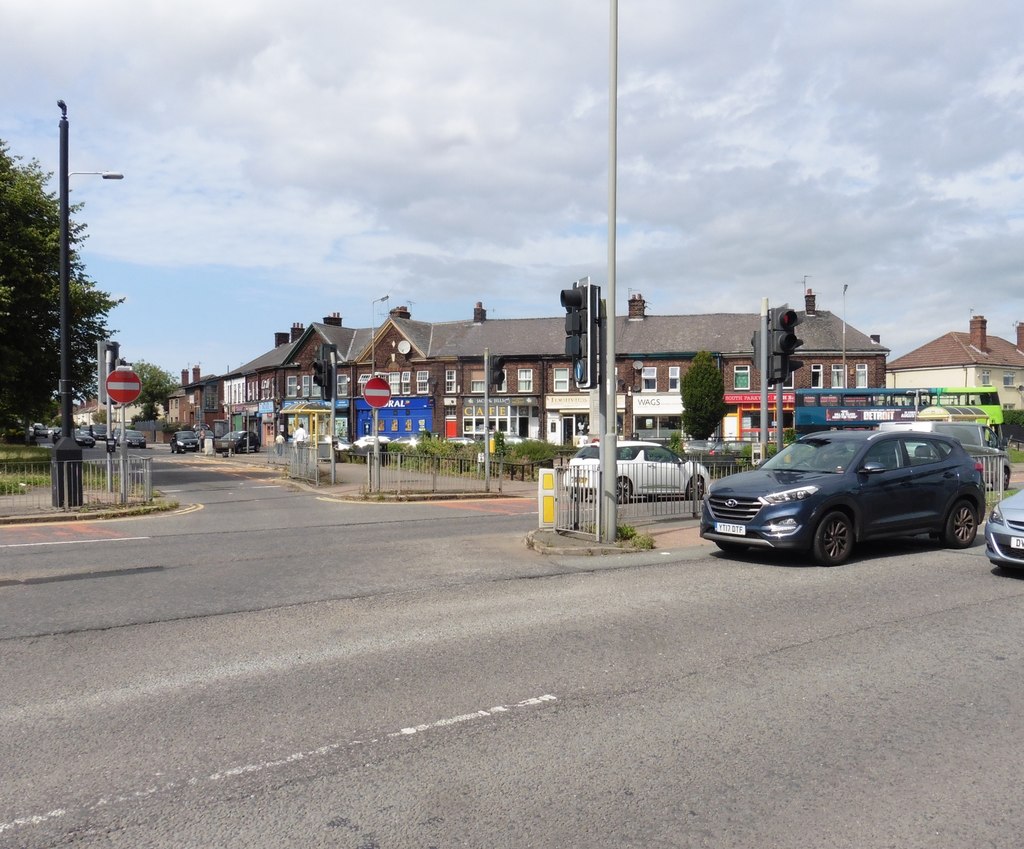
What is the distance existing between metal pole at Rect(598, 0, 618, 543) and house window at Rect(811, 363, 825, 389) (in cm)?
4789

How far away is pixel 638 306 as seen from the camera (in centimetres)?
6125

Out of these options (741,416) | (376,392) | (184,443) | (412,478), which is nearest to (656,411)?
(741,416)

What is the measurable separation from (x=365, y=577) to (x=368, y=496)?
10.9m

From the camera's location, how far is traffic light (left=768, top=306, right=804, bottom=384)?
1352cm

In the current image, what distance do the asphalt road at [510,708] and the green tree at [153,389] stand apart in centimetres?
10603

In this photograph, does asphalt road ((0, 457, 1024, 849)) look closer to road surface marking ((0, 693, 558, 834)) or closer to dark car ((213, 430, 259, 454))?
road surface marking ((0, 693, 558, 834))

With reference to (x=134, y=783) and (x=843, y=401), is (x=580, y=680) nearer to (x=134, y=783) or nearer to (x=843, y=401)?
(x=134, y=783)

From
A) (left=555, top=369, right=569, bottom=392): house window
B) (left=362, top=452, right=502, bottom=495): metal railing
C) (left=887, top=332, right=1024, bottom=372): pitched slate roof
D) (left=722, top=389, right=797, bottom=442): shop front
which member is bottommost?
(left=362, top=452, right=502, bottom=495): metal railing

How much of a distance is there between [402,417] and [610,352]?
53303 millimetres

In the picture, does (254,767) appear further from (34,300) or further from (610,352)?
(34,300)

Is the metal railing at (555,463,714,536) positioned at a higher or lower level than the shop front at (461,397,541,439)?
lower

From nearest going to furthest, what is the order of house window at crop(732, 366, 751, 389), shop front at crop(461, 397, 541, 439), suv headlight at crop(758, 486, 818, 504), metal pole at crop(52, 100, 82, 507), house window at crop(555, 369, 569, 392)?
1. suv headlight at crop(758, 486, 818, 504)
2. metal pole at crop(52, 100, 82, 507)
3. house window at crop(732, 366, 751, 389)
4. house window at crop(555, 369, 569, 392)
5. shop front at crop(461, 397, 541, 439)

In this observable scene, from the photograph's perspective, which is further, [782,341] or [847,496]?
[782,341]

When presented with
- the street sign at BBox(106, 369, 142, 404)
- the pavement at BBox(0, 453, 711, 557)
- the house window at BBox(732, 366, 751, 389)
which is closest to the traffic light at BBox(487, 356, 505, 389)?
the pavement at BBox(0, 453, 711, 557)
